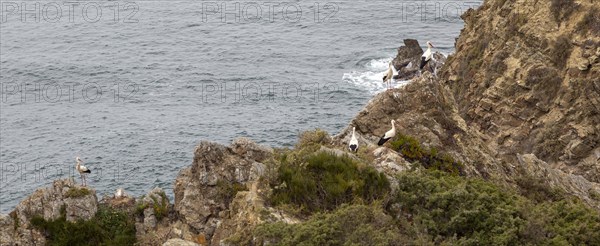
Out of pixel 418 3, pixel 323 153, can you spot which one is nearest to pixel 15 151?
pixel 323 153

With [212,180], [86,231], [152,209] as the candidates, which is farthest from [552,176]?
[86,231]

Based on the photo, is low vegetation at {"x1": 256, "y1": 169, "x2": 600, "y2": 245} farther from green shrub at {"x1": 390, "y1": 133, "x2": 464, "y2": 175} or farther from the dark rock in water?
the dark rock in water

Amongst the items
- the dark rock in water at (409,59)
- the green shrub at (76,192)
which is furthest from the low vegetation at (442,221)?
the dark rock in water at (409,59)

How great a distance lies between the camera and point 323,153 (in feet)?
88.5

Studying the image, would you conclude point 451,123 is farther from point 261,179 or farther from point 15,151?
point 15,151

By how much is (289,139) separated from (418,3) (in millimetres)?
53739

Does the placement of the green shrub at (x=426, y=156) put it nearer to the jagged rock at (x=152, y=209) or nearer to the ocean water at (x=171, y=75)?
the jagged rock at (x=152, y=209)

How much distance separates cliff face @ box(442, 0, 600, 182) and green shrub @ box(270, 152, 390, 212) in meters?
31.1

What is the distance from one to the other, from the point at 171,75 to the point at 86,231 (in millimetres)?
68211

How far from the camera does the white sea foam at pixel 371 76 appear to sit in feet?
302

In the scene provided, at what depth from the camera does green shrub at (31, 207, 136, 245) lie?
3309cm

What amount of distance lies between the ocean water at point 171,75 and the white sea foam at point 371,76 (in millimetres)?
297

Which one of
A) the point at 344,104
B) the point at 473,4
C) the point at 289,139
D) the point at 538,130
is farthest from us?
the point at 473,4

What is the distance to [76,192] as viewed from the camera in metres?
34.2
